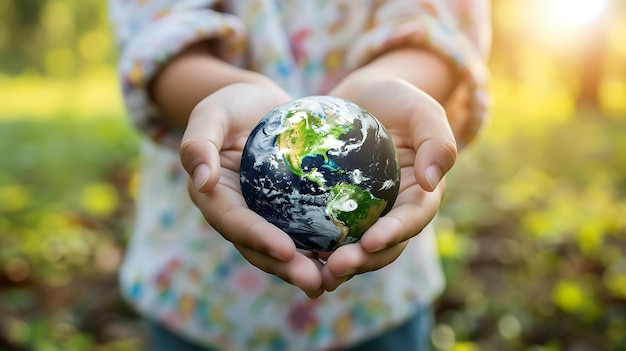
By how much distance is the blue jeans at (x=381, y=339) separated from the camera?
2.15 metres

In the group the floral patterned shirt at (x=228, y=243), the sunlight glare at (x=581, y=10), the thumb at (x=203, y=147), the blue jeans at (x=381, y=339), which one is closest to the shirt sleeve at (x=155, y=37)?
the floral patterned shirt at (x=228, y=243)

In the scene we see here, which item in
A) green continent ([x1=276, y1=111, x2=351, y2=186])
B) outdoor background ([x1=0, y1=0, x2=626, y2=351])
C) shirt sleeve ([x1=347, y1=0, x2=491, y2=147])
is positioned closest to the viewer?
green continent ([x1=276, y1=111, x2=351, y2=186])

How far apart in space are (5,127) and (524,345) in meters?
7.52

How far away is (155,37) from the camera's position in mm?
1896

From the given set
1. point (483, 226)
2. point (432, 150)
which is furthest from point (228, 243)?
→ point (483, 226)

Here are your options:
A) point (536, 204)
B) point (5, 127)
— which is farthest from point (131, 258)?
point (5, 127)

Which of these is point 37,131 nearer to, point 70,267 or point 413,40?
point 70,267

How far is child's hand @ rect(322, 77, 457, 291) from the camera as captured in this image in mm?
1352

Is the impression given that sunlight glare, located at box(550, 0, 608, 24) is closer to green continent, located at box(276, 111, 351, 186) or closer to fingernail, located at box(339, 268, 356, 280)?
green continent, located at box(276, 111, 351, 186)

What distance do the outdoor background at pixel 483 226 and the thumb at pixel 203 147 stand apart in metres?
2.33

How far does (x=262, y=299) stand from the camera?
2078 millimetres

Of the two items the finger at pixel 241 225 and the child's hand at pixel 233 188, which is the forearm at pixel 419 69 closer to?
the child's hand at pixel 233 188

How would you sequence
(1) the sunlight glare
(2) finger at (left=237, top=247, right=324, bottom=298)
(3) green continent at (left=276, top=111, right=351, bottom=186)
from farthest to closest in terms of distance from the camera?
(1) the sunlight glare < (3) green continent at (left=276, top=111, right=351, bottom=186) < (2) finger at (left=237, top=247, right=324, bottom=298)

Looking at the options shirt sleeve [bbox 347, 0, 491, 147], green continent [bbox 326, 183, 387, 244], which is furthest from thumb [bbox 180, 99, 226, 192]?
shirt sleeve [bbox 347, 0, 491, 147]
